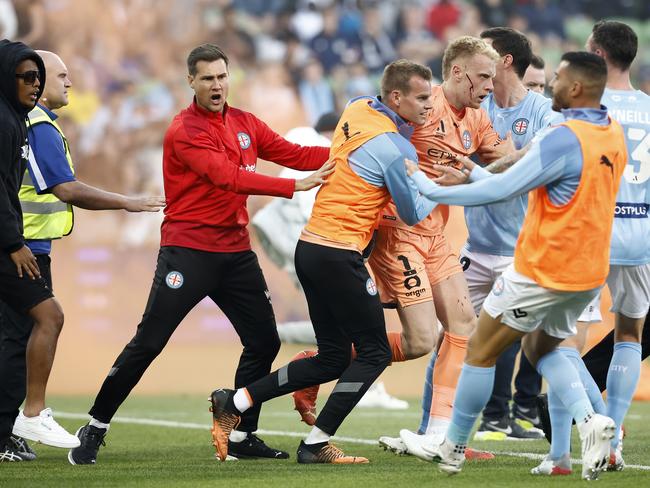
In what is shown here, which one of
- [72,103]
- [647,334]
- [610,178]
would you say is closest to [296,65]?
[72,103]

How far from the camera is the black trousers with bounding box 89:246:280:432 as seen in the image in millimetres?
6547

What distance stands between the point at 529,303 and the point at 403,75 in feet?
5.29

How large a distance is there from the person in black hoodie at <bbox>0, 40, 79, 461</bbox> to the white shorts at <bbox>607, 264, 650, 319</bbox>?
9.87 ft

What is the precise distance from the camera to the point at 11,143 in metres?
6.26

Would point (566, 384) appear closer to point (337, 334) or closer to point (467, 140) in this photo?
point (337, 334)

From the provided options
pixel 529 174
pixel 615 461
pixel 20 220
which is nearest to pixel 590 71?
pixel 529 174

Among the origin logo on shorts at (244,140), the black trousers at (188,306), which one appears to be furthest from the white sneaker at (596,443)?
the origin logo on shorts at (244,140)

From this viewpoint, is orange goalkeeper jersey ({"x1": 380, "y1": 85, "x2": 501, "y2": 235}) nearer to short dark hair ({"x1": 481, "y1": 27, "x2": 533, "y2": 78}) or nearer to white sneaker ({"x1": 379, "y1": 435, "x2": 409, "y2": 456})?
short dark hair ({"x1": 481, "y1": 27, "x2": 533, "y2": 78})

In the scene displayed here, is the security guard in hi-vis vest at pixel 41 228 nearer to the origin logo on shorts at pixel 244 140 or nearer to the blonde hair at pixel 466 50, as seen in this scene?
the origin logo on shorts at pixel 244 140

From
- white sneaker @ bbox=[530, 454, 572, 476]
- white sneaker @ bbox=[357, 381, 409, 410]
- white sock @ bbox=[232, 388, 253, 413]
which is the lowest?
white sneaker @ bbox=[357, 381, 409, 410]

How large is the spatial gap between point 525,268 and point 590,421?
75 cm

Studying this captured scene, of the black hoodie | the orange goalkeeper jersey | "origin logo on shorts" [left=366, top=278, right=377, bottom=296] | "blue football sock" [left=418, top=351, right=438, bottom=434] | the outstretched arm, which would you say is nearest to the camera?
the outstretched arm

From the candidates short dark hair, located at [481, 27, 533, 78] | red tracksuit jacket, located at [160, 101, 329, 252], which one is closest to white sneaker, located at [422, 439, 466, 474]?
red tracksuit jacket, located at [160, 101, 329, 252]

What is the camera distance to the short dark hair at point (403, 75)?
20.7ft
